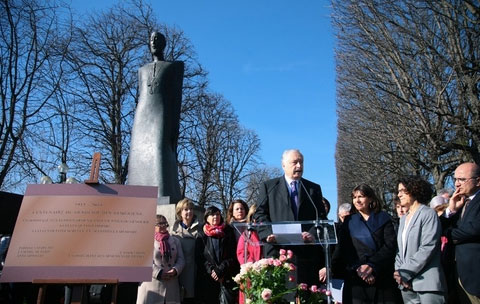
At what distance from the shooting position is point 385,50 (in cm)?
1330

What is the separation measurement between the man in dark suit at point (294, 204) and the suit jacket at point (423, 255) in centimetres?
81

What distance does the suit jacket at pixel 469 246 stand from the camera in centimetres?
405

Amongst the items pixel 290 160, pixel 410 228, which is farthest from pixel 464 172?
pixel 290 160

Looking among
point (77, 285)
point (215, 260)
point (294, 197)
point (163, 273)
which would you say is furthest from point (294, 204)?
point (77, 285)

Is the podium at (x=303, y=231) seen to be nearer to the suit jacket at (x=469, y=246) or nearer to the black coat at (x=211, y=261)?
the suit jacket at (x=469, y=246)

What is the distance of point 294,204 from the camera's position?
15.2 ft

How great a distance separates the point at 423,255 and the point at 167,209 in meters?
4.07

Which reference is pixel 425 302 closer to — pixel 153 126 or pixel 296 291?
pixel 296 291

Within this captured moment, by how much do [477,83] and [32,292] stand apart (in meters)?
11.1

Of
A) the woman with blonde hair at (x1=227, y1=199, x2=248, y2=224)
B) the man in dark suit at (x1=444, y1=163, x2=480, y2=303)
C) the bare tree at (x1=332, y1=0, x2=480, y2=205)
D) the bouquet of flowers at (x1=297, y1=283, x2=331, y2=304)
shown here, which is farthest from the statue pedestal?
the bare tree at (x1=332, y1=0, x2=480, y2=205)

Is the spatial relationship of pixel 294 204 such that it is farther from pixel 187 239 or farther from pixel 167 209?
pixel 167 209

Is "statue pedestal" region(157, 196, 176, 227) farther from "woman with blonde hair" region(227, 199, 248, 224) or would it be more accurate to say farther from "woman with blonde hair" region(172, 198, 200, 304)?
"woman with blonde hair" region(227, 199, 248, 224)

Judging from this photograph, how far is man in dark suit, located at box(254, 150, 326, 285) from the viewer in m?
4.50

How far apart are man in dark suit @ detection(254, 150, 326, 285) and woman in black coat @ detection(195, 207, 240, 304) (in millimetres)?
1040
